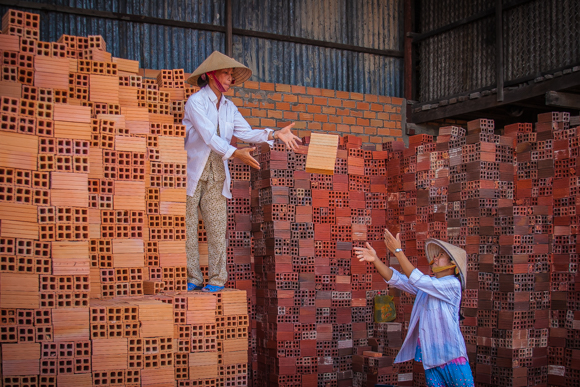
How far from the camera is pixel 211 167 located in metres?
7.21

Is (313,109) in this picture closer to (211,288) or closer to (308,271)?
(308,271)

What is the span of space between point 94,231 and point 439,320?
334 cm

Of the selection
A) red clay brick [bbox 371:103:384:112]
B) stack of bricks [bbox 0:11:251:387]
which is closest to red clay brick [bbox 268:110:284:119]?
red clay brick [bbox 371:103:384:112]

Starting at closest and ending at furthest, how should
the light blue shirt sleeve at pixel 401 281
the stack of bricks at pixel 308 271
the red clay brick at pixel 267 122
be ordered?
the light blue shirt sleeve at pixel 401 281, the stack of bricks at pixel 308 271, the red clay brick at pixel 267 122

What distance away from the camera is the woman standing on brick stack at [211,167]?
704cm

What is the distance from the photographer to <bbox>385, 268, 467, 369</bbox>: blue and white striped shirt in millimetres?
5887

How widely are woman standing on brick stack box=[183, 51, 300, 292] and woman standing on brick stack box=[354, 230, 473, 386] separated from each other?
5.73 feet

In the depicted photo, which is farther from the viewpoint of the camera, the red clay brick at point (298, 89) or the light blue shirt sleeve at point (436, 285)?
the red clay brick at point (298, 89)

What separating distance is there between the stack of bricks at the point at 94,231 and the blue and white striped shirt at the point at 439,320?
1.88 meters

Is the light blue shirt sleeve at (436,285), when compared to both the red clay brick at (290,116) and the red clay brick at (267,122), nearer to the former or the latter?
the red clay brick at (267,122)

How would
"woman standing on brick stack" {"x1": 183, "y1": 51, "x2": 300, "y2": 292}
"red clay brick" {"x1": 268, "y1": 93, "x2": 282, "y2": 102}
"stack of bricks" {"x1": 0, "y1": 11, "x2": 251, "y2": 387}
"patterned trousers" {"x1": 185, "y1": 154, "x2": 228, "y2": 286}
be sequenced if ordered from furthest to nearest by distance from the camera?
1. "red clay brick" {"x1": 268, "y1": 93, "x2": 282, "y2": 102}
2. "patterned trousers" {"x1": 185, "y1": 154, "x2": 228, "y2": 286}
3. "woman standing on brick stack" {"x1": 183, "y1": 51, "x2": 300, "y2": 292}
4. "stack of bricks" {"x1": 0, "y1": 11, "x2": 251, "y2": 387}

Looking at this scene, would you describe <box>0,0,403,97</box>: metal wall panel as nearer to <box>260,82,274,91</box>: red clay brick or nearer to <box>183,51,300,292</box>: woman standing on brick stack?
<box>260,82,274,91</box>: red clay brick

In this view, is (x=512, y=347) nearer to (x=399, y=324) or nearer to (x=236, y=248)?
(x=399, y=324)

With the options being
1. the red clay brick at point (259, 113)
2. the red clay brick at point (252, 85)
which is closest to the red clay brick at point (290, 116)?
the red clay brick at point (259, 113)
